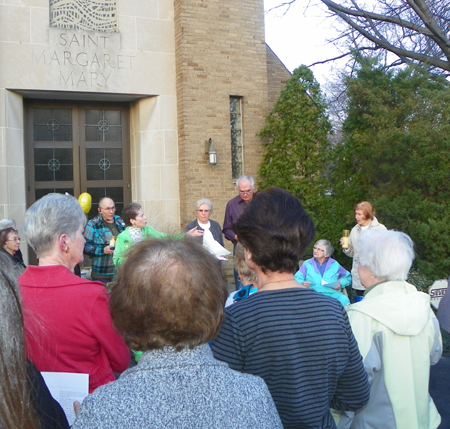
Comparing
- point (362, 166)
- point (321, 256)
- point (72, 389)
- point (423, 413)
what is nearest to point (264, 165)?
point (362, 166)

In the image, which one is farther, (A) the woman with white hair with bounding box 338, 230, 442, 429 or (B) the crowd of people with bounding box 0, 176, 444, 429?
(A) the woman with white hair with bounding box 338, 230, 442, 429

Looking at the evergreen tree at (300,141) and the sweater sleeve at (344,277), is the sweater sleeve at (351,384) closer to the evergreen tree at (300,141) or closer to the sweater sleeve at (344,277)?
the sweater sleeve at (344,277)

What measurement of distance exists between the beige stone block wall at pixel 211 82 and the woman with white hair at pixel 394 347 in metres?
7.73

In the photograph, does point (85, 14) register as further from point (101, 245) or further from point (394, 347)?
point (394, 347)

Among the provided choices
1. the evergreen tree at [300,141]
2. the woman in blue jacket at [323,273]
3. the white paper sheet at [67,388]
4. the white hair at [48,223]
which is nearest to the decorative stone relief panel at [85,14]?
the evergreen tree at [300,141]

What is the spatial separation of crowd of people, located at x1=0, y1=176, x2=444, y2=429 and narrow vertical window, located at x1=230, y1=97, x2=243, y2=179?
7.77 m

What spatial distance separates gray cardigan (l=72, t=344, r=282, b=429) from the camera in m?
1.27

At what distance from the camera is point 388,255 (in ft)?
9.18

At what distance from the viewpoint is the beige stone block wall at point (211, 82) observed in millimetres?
10305

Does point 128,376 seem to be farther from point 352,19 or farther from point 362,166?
point 352,19

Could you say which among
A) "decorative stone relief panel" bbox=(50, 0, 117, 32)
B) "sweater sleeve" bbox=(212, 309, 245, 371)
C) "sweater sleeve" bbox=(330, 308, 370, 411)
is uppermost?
"decorative stone relief panel" bbox=(50, 0, 117, 32)

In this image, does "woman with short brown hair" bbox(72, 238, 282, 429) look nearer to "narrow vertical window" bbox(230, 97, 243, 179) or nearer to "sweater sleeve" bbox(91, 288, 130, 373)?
"sweater sleeve" bbox(91, 288, 130, 373)

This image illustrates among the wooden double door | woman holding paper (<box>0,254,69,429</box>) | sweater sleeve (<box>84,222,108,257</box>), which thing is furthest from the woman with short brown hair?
the wooden double door

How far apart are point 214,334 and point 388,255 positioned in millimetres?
1625
